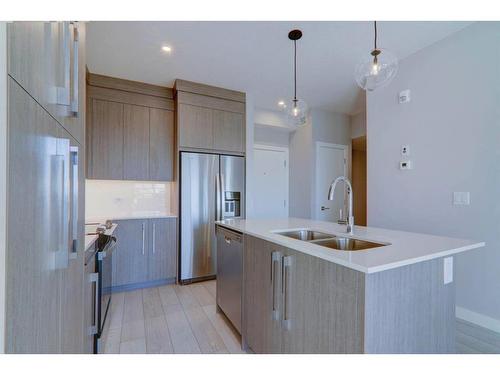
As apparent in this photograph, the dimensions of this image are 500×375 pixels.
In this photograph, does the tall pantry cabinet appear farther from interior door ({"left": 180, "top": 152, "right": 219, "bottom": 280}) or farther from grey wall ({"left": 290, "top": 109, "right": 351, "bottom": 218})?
grey wall ({"left": 290, "top": 109, "right": 351, "bottom": 218})

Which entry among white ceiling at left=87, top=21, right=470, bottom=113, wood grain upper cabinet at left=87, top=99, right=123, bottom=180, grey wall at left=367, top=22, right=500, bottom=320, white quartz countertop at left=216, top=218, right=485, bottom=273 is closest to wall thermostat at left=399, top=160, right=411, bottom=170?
grey wall at left=367, top=22, right=500, bottom=320

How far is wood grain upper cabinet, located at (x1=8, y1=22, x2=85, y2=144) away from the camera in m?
0.51

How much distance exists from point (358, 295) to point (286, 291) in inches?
18.6

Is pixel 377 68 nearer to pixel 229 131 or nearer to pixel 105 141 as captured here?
pixel 229 131

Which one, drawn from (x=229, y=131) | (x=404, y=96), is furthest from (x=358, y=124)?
(x=229, y=131)

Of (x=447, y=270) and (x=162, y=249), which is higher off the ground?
(x=447, y=270)

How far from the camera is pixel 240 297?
1.77m

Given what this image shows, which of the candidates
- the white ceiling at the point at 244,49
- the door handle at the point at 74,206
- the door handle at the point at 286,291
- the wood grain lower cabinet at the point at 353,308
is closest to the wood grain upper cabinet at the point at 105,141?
the white ceiling at the point at 244,49

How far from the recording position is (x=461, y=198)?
2.11m

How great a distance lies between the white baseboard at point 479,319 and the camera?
1.92 m

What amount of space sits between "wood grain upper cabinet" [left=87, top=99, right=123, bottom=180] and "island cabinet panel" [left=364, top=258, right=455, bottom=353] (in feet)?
10.1

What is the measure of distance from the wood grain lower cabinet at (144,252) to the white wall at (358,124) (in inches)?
144

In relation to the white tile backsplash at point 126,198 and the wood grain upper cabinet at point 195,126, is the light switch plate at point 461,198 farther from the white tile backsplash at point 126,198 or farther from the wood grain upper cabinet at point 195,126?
the white tile backsplash at point 126,198
